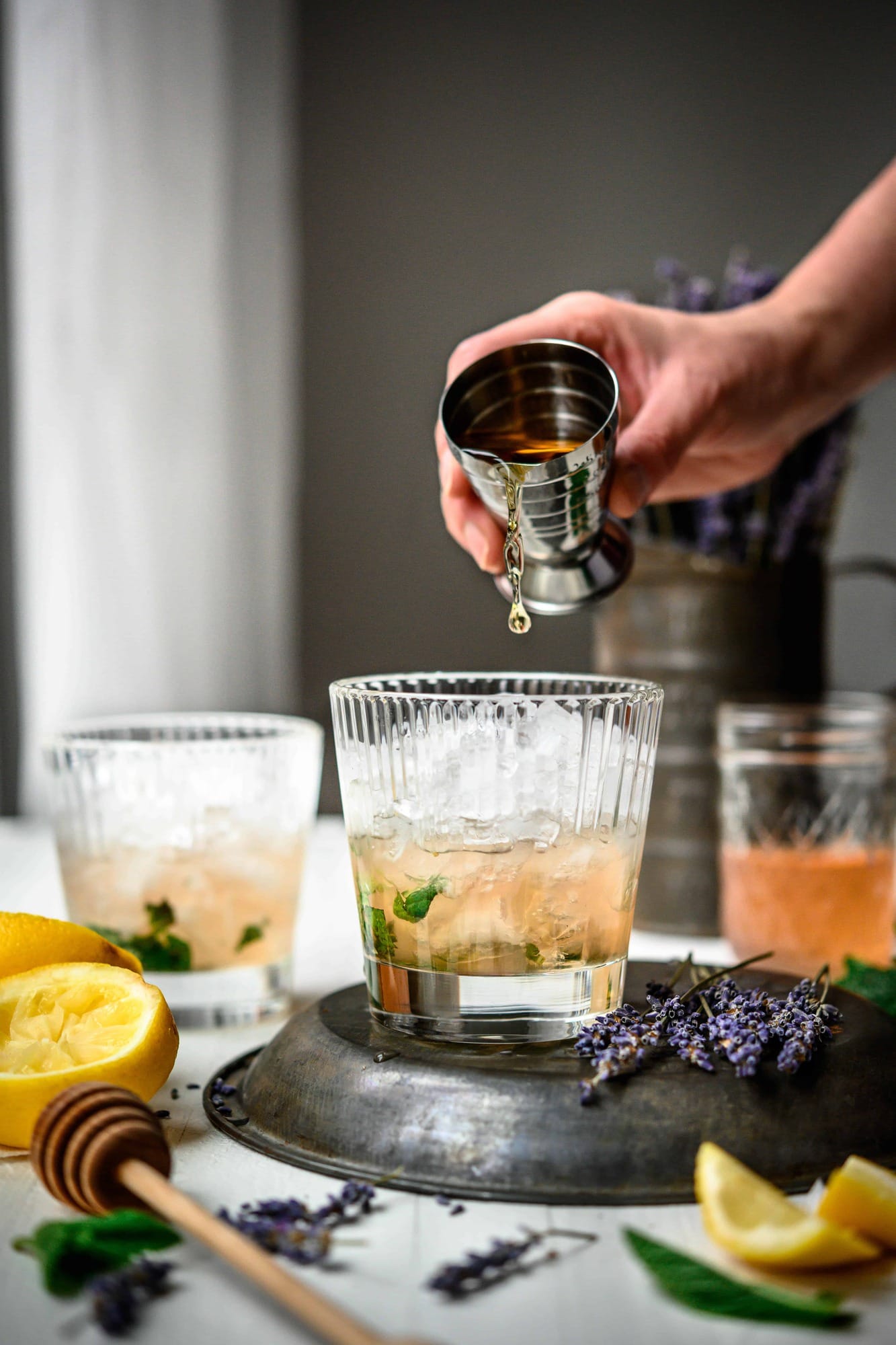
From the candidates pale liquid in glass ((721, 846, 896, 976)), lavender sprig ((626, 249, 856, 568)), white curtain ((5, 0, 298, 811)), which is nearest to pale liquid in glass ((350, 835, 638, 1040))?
pale liquid in glass ((721, 846, 896, 976))

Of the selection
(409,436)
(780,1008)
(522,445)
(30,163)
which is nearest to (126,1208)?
(780,1008)

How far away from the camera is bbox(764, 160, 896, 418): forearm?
139 cm

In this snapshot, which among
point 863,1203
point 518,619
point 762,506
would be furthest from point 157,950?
point 762,506

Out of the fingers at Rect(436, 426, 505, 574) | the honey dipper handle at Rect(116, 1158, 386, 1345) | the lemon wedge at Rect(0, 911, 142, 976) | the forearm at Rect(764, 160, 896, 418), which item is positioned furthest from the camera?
the forearm at Rect(764, 160, 896, 418)

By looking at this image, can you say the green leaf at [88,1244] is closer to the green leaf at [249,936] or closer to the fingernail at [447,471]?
the green leaf at [249,936]

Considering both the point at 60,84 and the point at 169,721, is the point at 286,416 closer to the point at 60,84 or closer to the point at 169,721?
the point at 60,84

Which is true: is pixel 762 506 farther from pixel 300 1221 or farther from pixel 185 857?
pixel 300 1221

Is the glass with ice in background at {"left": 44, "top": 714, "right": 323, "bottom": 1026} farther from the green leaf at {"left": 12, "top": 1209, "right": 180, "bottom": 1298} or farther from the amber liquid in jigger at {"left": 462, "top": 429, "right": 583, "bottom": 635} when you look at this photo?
the green leaf at {"left": 12, "top": 1209, "right": 180, "bottom": 1298}

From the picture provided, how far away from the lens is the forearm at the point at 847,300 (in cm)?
139

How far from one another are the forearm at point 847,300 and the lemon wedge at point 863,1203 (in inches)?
37.6

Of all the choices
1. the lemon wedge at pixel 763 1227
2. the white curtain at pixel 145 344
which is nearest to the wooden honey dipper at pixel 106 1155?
the lemon wedge at pixel 763 1227

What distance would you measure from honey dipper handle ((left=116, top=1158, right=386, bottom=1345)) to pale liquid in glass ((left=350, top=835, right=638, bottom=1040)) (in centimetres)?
20

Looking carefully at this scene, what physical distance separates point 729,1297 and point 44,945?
0.49 meters

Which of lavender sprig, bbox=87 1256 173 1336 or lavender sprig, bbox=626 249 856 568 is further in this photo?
lavender sprig, bbox=626 249 856 568
